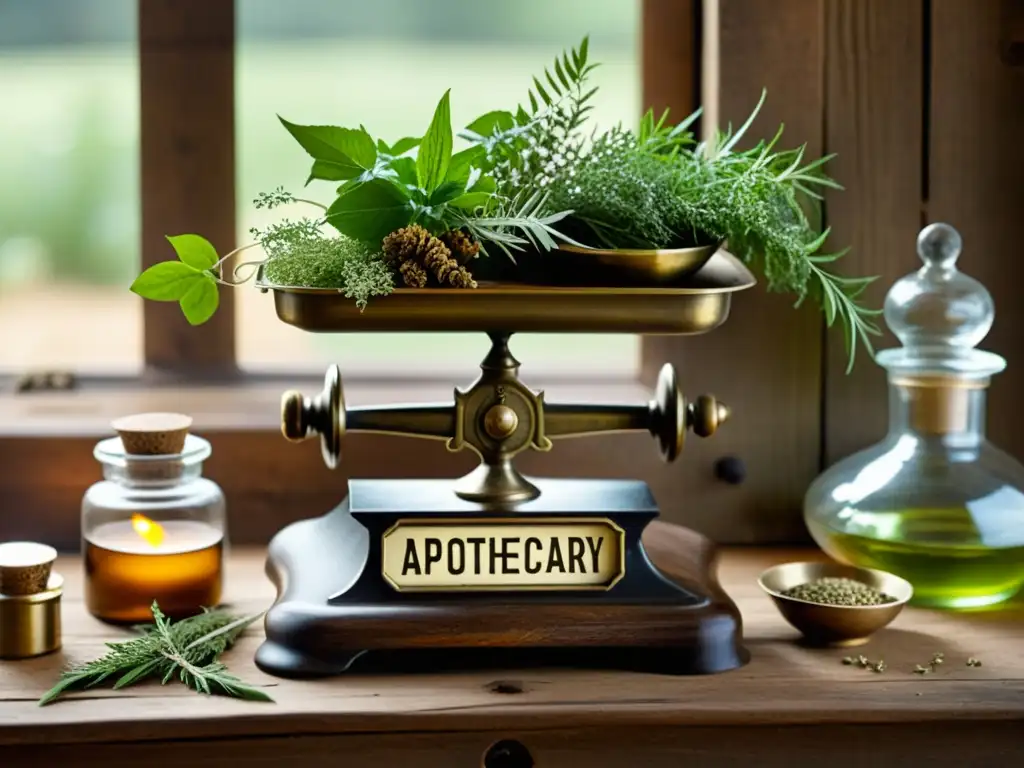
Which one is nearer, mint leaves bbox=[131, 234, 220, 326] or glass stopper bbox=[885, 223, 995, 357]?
mint leaves bbox=[131, 234, 220, 326]

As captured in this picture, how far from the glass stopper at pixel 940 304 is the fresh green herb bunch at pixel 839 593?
0.29 metres

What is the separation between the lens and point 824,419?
177cm

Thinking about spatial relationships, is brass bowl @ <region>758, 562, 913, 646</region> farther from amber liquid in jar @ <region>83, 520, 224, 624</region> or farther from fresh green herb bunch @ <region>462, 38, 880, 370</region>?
amber liquid in jar @ <region>83, 520, 224, 624</region>

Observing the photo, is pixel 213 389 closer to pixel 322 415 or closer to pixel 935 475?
pixel 322 415

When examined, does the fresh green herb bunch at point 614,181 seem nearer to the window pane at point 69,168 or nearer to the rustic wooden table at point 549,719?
the rustic wooden table at point 549,719

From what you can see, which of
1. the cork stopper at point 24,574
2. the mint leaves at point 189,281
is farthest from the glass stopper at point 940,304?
the cork stopper at point 24,574

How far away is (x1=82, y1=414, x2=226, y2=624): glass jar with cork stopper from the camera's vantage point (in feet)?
4.72

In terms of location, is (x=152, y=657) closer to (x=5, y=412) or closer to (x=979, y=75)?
(x=5, y=412)

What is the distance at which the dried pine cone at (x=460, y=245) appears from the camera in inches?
50.9

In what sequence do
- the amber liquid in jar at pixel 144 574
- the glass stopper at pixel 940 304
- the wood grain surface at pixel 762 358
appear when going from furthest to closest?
the wood grain surface at pixel 762 358
the glass stopper at pixel 940 304
the amber liquid in jar at pixel 144 574

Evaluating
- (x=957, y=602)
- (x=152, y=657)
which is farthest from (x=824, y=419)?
(x=152, y=657)

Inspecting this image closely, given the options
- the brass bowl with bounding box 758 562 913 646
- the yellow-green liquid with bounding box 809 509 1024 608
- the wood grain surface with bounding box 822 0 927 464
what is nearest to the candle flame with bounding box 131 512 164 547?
the brass bowl with bounding box 758 562 913 646

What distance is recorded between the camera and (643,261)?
132cm

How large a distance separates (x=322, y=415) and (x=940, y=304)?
0.69 meters
